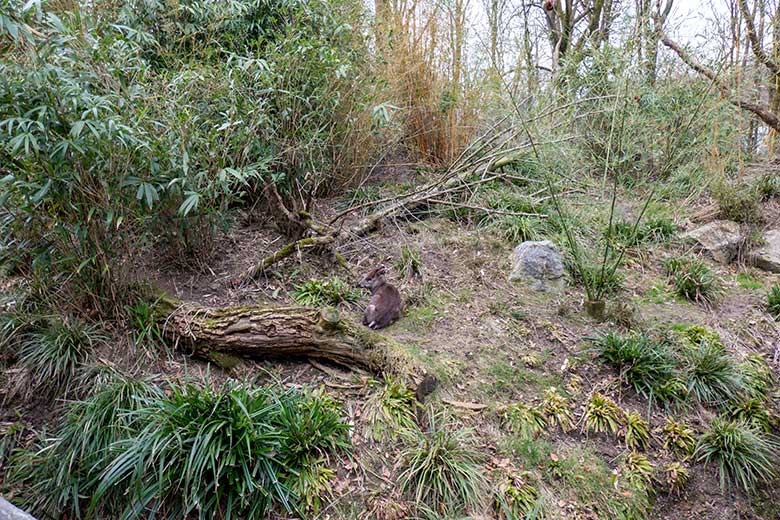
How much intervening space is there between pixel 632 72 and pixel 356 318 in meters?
2.25

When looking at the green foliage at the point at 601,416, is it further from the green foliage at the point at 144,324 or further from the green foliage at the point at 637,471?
the green foliage at the point at 144,324

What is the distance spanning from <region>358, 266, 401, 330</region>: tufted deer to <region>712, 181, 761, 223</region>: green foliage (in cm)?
355

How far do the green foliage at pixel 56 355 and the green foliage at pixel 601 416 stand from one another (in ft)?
8.50

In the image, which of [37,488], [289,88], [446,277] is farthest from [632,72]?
[37,488]

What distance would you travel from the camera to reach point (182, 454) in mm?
1809

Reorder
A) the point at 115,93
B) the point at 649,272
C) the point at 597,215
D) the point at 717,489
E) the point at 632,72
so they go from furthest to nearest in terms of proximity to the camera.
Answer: the point at 649,272 → the point at 597,215 → the point at 632,72 → the point at 717,489 → the point at 115,93

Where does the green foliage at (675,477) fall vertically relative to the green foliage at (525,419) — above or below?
Result: below

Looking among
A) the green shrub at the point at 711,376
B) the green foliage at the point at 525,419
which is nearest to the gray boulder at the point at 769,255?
the green shrub at the point at 711,376

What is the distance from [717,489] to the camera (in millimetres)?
2180

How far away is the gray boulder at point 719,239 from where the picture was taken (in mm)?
3996

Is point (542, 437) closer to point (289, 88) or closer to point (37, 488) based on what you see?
point (37, 488)

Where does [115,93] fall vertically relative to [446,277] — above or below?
above

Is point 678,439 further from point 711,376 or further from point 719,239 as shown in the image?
point 719,239

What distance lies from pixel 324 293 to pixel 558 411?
5.21 feet
